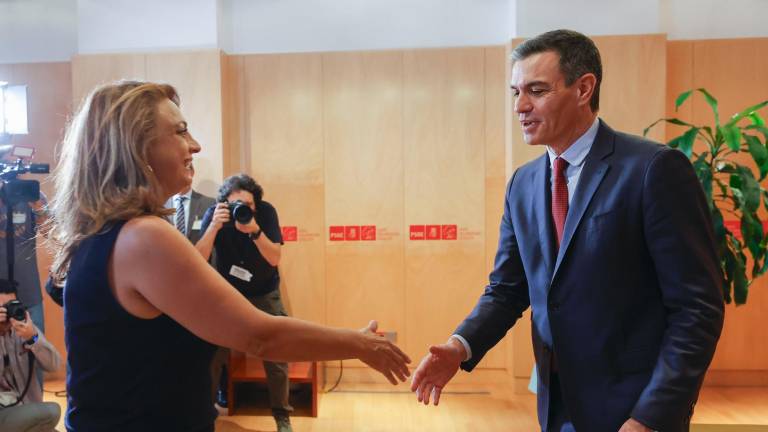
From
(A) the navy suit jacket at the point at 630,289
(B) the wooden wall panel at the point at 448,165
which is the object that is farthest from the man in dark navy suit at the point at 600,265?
(B) the wooden wall panel at the point at 448,165

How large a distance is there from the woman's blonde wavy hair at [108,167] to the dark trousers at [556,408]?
105 centimetres

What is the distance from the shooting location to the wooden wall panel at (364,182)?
189 inches

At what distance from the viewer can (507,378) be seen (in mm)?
4812

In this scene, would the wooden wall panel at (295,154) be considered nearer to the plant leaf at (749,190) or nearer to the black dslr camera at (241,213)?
the black dslr camera at (241,213)

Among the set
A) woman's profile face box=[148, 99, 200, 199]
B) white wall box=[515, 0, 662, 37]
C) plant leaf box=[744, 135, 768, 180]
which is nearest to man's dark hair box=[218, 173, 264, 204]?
white wall box=[515, 0, 662, 37]

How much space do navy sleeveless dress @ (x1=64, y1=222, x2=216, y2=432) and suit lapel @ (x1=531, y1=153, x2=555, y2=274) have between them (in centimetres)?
91

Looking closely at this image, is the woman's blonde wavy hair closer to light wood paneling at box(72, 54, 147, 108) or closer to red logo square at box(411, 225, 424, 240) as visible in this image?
red logo square at box(411, 225, 424, 240)

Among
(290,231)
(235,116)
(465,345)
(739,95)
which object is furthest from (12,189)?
(739,95)

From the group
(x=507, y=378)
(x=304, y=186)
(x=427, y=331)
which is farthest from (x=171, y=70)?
(x=507, y=378)

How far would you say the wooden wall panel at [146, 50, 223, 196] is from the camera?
4.62 metres

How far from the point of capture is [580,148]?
1622 millimetres

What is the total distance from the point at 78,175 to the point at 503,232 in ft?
3.78

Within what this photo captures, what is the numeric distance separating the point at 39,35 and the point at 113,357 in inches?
193

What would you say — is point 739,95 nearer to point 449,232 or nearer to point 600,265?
point 449,232
